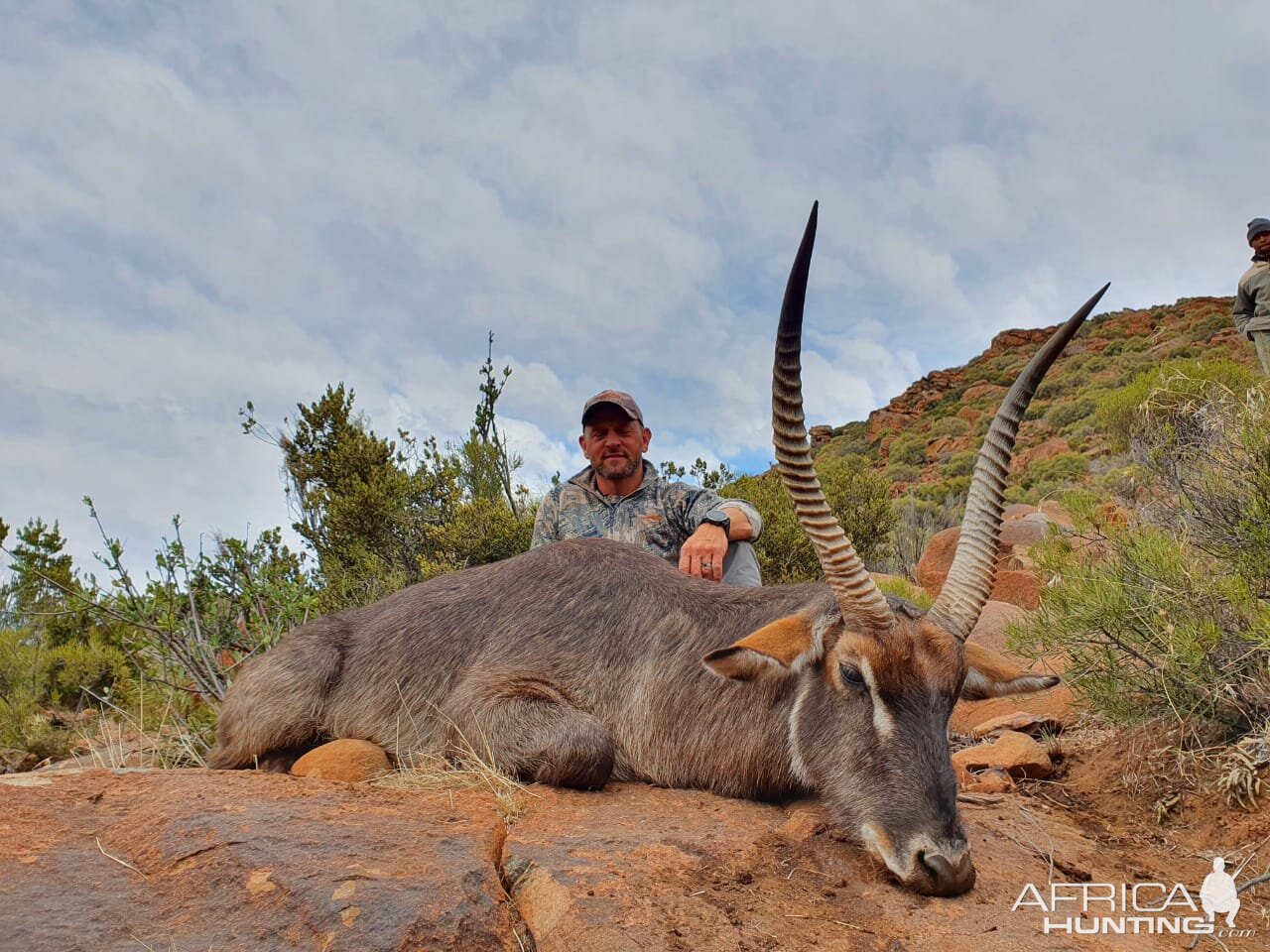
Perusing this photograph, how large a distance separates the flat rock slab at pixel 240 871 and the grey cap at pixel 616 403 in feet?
13.8

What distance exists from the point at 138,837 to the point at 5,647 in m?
12.1

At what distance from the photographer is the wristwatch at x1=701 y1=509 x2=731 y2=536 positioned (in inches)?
249

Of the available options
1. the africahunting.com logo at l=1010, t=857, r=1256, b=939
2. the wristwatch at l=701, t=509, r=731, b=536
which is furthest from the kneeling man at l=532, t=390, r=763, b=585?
the africahunting.com logo at l=1010, t=857, r=1256, b=939

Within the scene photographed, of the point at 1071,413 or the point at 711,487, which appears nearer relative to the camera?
the point at 711,487

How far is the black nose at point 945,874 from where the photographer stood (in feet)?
9.62

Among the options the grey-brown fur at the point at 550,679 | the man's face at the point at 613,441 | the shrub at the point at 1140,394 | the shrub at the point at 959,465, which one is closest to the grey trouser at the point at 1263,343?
the shrub at the point at 1140,394

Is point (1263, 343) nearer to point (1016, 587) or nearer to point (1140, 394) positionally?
point (1140, 394)

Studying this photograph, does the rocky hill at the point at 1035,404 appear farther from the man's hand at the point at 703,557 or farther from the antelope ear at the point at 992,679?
the antelope ear at the point at 992,679

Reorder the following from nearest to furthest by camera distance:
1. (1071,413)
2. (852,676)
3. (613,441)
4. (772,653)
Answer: (852,676)
(772,653)
(613,441)
(1071,413)

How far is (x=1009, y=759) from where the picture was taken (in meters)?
4.96

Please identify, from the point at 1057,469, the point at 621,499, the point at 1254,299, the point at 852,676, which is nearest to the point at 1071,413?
the point at 1057,469

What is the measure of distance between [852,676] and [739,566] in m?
3.18

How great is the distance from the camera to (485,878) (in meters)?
2.72

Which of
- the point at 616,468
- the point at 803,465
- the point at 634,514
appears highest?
the point at 616,468
